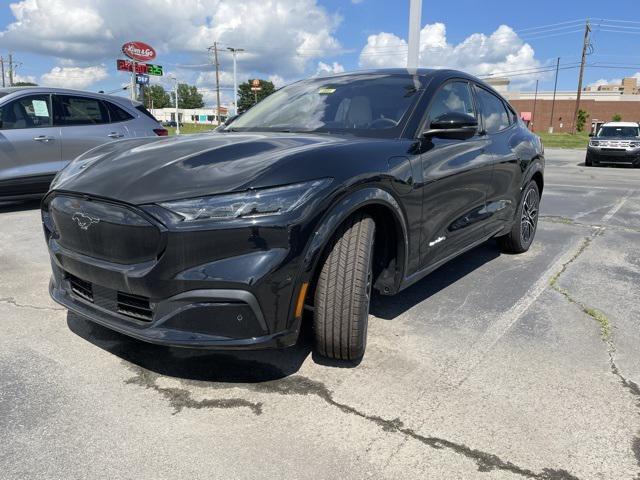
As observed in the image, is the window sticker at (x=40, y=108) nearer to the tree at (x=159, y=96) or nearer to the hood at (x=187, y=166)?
the hood at (x=187, y=166)

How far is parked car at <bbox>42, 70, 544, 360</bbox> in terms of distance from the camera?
2191 millimetres

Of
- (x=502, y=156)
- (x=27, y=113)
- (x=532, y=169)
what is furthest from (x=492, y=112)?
(x=27, y=113)

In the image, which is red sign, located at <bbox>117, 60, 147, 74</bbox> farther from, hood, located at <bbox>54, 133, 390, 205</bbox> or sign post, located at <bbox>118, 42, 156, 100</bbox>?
hood, located at <bbox>54, 133, 390, 205</bbox>

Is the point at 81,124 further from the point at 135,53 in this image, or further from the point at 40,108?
the point at 135,53

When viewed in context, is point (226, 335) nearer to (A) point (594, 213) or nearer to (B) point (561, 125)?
(A) point (594, 213)

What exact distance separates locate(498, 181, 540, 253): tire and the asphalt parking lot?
1.15m

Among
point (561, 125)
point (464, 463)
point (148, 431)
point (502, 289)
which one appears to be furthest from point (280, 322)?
point (561, 125)

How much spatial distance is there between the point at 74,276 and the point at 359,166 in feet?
5.16


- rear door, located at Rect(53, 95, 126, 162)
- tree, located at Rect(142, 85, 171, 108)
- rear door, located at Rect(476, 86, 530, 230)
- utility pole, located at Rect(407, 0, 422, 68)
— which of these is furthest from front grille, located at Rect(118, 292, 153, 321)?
tree, located at Rect(142, 85, 171, 108)

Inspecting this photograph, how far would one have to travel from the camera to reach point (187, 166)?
2387 mm

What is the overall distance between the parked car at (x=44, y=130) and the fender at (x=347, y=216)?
571 cm

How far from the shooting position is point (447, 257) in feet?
11.9

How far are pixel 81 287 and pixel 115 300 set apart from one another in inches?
12.6

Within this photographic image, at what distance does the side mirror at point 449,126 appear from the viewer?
315 cm
